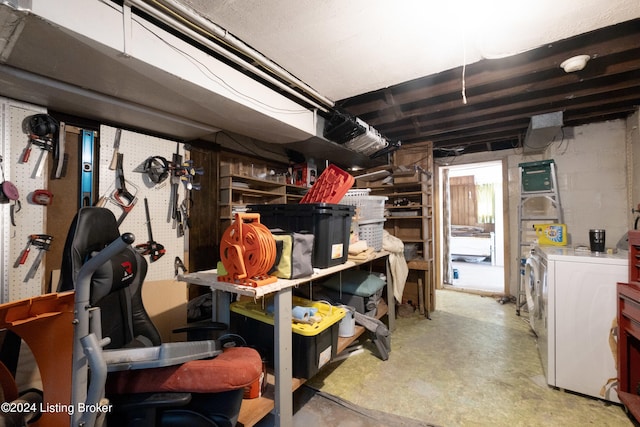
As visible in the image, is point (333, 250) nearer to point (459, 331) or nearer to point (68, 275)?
point (68, 275)

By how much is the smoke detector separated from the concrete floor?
2.33 meters

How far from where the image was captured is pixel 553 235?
2797 mm

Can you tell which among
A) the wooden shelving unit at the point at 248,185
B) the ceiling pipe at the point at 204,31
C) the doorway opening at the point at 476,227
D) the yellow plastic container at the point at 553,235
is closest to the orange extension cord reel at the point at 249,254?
the ceiling pipe at the point at 204,31

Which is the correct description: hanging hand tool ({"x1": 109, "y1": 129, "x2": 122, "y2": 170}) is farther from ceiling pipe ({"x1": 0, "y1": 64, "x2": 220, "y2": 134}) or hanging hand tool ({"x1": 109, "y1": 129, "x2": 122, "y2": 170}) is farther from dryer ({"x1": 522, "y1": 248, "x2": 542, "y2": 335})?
dryer ({"x1": 522, "y1": 248, "x2": 542, "y2": 335})

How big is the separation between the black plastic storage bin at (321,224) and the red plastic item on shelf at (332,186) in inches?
7.9

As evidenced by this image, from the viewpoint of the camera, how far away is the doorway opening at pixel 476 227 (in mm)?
5601

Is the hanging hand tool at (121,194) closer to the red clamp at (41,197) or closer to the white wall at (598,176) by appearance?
the red clamp at (41,197)

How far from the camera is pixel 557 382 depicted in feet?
6.12

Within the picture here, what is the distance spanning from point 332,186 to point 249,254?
102 cm

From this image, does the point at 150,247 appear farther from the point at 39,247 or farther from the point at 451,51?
the point at 451,51

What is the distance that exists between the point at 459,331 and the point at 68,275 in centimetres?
332

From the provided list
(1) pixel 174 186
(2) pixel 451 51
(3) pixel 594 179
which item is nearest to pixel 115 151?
(1) pixel 174 186

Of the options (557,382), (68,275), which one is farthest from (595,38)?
(68,275)

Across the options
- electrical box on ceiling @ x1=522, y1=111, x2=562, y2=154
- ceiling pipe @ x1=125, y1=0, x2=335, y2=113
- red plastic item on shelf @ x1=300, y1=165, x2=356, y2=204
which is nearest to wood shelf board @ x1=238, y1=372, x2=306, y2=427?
red plastic item on shelf @ x1=300, y1=165, x2=356, y2=204
